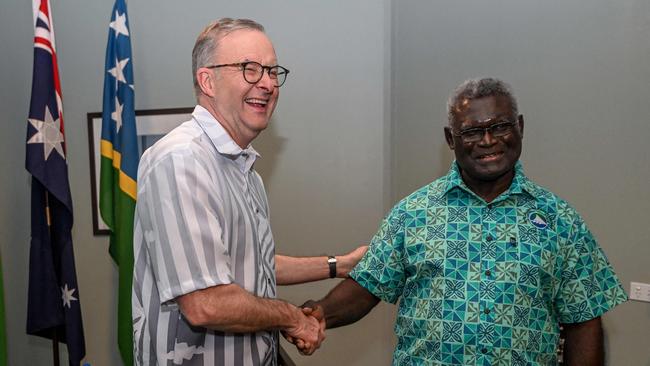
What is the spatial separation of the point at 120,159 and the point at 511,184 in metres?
1.97

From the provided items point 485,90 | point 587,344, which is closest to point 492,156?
point 485,90

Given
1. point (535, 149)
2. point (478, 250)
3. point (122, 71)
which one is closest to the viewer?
point (478, 250)

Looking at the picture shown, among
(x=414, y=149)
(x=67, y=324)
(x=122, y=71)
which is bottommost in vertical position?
(x=67, y=324)

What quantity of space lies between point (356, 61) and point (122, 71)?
49.9 inches

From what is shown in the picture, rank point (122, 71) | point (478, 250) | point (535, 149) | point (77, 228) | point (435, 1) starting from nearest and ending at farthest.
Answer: point (478, 250), point (535, 149), point (122, 71), point (435, 1), point (77, 228)

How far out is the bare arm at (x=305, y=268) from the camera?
7.15 ft

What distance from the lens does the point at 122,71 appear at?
282cm

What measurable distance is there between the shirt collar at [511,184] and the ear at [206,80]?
76 centimetres

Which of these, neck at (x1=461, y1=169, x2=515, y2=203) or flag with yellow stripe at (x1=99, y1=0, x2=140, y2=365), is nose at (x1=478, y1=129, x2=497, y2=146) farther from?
flag with yellow stripe at (x1=99, y1=0, x2=140, y2=365)

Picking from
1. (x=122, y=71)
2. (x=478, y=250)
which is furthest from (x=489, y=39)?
(x=122, y=71)

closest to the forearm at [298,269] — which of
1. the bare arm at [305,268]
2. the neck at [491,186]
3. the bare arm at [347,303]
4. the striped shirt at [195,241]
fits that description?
the bare arm at [305,268]

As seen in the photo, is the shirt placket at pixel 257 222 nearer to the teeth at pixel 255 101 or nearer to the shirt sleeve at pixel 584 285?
the teeth at pixel 255 101

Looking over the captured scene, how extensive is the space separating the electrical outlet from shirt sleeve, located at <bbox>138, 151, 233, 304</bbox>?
1854 millimetres

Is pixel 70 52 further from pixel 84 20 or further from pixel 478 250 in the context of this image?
pixel 478 250
